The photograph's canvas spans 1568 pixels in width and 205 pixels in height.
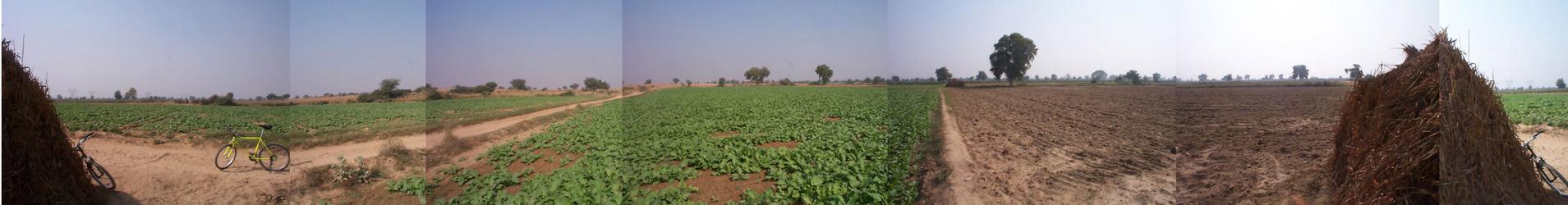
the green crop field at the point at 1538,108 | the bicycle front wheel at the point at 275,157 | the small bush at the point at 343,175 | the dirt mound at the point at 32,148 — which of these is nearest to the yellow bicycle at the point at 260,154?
the bicycle front wheel at the point at 275,157

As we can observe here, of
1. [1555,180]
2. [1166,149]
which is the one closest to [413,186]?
[1166,149]

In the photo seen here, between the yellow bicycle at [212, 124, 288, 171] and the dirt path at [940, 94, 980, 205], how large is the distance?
5.09 meters

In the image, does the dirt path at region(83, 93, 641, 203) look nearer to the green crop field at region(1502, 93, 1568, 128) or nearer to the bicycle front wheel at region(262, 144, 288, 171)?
the bicycle front wheel at region(262, 144, 288, 171)

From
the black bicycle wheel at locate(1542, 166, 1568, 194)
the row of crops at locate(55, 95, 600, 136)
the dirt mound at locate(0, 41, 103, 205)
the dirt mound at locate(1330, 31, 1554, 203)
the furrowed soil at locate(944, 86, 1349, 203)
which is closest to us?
the dirt mound at locate(1330, 31, 1554, 203)

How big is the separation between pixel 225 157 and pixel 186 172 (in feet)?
0.85

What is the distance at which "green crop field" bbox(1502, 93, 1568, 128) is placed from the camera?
3.55 metres

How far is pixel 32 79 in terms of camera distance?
3453 mm

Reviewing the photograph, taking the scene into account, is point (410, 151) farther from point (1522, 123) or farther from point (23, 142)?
point (1522, 123)

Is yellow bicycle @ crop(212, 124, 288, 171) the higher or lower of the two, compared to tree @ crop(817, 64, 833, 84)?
lower

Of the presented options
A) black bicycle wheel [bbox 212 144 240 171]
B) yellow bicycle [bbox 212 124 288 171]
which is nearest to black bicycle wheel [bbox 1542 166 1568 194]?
yellow bicycle [bbox 212 124 288 171]

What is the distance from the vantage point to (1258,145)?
420cm

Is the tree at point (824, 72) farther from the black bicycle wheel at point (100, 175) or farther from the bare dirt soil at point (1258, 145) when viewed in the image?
the black bicycle wheel at point (100, 175)

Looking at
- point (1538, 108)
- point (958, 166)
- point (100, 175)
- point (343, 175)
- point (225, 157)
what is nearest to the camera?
point (1538, 108)

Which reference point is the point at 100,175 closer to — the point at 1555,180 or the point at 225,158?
the point at 225,158
